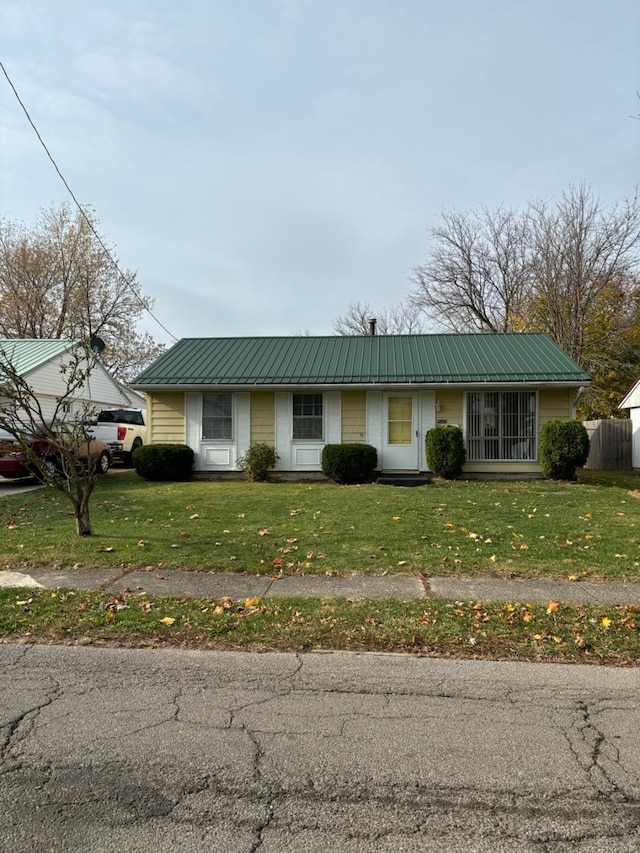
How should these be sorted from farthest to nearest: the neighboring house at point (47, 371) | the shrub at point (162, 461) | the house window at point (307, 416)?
the neighboring house at point (47, 371) → the house window at point (307, 416) → the shrub at point (162, 461)

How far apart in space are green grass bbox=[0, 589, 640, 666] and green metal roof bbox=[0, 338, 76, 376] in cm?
1848

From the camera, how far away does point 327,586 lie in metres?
6.01

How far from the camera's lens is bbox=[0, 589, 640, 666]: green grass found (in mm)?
4449

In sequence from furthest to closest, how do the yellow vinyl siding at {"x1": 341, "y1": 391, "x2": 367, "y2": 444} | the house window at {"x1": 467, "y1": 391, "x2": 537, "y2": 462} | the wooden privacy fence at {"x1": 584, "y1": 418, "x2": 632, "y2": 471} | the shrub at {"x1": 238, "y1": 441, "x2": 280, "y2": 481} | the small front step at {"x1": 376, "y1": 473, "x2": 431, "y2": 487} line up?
the wooden privacy fence at {"x1": 584, "y1": 418, "x2": 632, "y2": 471} → the yellow vinyl siding at {"x1": 341, "y1": 391, "x2": 367, "y2": 444} → the house window at {"x1": 467, "y1": 391, "x2": 537, "y2": 462} → the shrub at {"x1": 238, "y1": 441, "x2": 280, "y2": 481} → the small front step at {"x1": 376, "y1": 473, "x2": 431, "y2": 487}

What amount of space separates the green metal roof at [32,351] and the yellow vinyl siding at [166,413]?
7872 mm

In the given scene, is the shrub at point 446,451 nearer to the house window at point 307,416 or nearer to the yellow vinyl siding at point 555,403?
the yellow vinyl siding at point 555,403

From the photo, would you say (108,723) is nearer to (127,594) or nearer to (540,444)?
(127,594)

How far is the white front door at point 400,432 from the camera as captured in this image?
608 inches


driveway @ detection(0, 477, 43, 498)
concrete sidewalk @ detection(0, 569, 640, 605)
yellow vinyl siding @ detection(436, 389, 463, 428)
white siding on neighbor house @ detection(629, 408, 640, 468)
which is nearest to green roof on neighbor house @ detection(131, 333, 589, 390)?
yellow vinyl siding @ detection(436, 389, 463, 428)

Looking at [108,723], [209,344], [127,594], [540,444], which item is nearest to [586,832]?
[108,723]

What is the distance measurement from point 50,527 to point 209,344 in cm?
1039

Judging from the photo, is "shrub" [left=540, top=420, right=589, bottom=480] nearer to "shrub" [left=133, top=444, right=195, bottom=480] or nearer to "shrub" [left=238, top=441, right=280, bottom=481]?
"shrub" [left=238, top=441, right=280, bottom=481]

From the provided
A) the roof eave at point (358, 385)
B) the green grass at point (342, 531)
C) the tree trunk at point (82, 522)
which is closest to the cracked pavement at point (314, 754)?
the green grass at point (342, 531)

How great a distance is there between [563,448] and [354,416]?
5.38m
